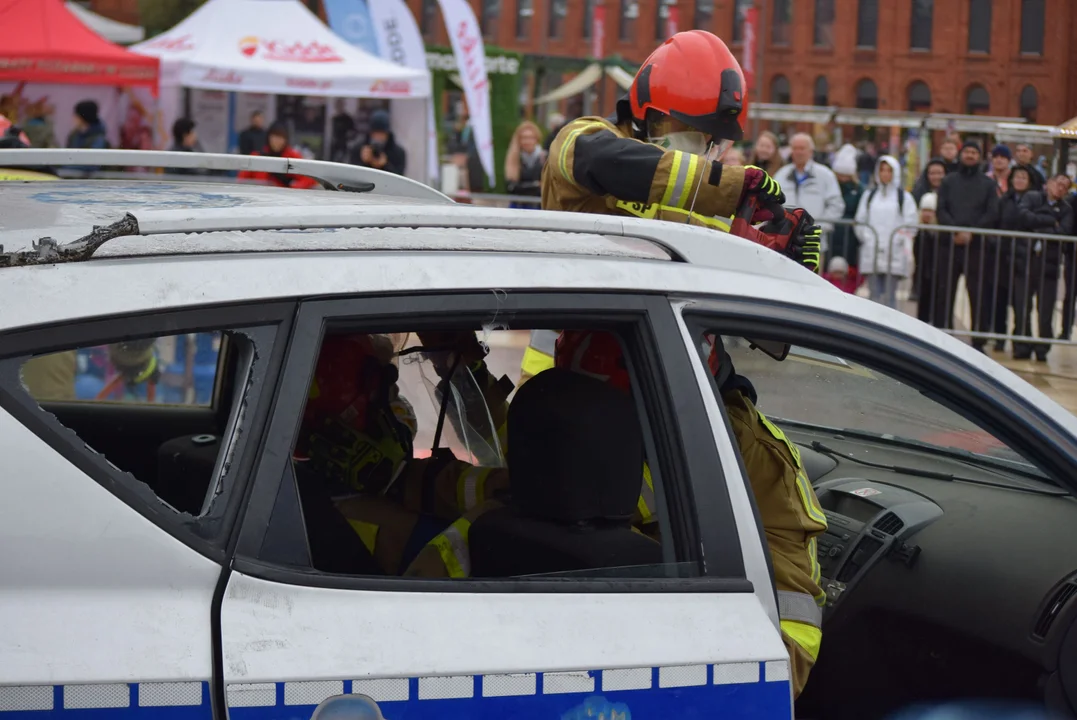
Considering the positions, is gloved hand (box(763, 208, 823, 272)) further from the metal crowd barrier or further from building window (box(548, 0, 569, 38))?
building window (box(548, 0, 569, 38))

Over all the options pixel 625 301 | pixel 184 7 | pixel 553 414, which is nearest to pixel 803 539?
pixel 553 414

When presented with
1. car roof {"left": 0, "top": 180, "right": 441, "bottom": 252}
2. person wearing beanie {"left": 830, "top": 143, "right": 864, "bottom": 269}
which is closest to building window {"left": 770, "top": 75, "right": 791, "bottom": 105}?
person wearing beanie {"left": 830, "top": 143, "right": 864, "bottom": 269}

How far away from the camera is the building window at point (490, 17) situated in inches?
2768

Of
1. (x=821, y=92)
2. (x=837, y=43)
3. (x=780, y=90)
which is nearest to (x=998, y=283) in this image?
(x=837, y=43)

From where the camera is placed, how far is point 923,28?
202 feet

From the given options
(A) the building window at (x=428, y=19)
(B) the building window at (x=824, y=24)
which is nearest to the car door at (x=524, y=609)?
(B) the building window at (x=824, y=24)

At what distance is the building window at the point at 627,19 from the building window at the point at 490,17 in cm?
659

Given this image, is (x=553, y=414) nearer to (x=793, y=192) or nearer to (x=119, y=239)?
(x=119, y=239)

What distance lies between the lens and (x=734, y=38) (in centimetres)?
6606

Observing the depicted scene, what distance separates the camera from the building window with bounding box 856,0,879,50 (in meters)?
62.6

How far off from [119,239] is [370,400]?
1128 millimetres

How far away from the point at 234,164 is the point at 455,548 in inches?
45.2

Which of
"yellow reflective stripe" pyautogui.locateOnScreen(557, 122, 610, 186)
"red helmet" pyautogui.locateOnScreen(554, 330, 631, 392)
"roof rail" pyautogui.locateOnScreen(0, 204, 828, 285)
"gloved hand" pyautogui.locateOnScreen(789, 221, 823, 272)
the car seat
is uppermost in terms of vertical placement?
"yellow reflective stripe" pyautogui.locateOnScreen(557, 122, 610, 186)

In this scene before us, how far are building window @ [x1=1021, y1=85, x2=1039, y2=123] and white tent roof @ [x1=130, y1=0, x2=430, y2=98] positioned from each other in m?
42.0
